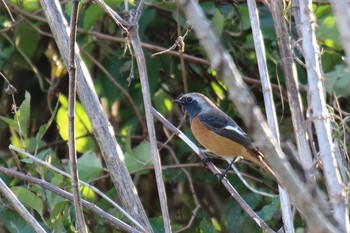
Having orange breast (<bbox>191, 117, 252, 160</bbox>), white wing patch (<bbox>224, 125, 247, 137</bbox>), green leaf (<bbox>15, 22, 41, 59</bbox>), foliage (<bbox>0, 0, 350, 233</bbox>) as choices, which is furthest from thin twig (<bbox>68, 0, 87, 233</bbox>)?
green leaf (<bbox>15, 22, 41, 59</bbox>)

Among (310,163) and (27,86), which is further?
(27,86)

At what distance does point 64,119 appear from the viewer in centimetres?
466

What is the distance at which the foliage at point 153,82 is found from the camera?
455 centimetres

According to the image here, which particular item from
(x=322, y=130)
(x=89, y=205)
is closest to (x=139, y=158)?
(x=89, y=205)

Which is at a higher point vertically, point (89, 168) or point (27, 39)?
point (27, 39)

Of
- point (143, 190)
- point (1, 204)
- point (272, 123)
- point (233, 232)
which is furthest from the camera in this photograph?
point (143, 190)

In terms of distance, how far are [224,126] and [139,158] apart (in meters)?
0.81

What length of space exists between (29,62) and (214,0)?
4.23ft

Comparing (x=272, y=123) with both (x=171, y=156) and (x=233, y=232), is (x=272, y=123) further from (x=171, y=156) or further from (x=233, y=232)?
(x=171, y=156)

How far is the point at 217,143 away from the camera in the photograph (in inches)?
188

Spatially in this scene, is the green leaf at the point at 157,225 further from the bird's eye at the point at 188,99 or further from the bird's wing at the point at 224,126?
the bird's eye at the point at 188,99

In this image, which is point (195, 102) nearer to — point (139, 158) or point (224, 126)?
point (224, 126)

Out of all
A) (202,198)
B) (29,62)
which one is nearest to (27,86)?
(29,62)

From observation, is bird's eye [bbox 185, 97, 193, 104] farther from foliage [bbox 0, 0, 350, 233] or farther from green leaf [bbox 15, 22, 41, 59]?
green leaf [bbox 15, 22, 41, 59]
